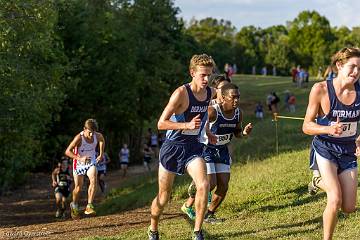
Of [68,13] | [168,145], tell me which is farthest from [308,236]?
[68,13]

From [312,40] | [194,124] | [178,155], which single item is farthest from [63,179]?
[312,40]

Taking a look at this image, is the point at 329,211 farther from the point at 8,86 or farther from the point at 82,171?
the point at 8,86

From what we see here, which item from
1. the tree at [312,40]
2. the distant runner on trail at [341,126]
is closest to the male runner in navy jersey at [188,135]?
the distant runner on trail at [341,126]

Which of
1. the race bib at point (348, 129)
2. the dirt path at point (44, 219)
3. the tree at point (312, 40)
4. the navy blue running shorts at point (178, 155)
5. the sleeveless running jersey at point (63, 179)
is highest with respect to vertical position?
the tree at point (312, 40)

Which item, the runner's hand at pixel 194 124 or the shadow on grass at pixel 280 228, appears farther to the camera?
the shadow on grass at pixel 280 228

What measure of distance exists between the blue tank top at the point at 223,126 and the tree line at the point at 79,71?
8.97m

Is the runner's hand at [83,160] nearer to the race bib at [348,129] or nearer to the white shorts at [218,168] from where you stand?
the white shorts at [218,168]

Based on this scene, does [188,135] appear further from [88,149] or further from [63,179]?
[63,179]

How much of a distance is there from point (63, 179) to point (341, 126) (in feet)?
33.1

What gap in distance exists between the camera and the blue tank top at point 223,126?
9.34 meters

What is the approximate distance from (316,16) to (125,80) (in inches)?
2455

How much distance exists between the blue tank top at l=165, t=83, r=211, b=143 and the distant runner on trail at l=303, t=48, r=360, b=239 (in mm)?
1541

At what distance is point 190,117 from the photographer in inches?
303

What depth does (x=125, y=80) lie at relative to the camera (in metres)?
33.3
